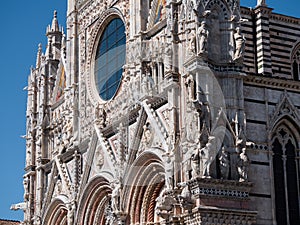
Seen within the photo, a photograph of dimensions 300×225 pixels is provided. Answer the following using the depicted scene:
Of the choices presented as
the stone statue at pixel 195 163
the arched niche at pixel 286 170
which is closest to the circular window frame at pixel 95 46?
the arched niche at pixel 286 170

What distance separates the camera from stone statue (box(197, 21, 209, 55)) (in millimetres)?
19703

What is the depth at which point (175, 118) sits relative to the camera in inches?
803

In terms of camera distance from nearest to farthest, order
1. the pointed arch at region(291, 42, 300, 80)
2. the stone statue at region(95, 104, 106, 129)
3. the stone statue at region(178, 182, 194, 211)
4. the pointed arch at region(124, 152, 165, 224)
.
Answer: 1. the stone statue at region(178, 182, 194, 211)
2. the pointed arch at region(124, 152, 165, 224)
3. the pointed arch at region(291, 42, 300, 80)
4. the stone statue at region(95, 104, 106, 129)

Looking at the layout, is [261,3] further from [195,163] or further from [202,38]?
[195,163]

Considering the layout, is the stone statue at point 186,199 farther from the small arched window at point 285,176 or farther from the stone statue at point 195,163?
the small arched window at point 285,176

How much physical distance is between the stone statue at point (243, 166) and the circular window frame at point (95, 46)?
8052 millimetres

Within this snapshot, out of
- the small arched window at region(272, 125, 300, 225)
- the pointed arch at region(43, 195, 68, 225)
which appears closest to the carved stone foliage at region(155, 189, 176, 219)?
the small arched window at region(272, 125, 300, 225)

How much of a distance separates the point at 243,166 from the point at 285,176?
179 centimetres

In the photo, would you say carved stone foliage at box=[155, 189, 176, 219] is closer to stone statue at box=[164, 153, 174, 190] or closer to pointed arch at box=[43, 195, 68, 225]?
stone statue at box=[164, 153, 174, 190]

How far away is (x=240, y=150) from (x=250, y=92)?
186cm

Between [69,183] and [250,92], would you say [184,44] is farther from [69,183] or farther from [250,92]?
[69,183]

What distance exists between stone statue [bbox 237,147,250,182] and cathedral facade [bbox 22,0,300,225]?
0.09 ft

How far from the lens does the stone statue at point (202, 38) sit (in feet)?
64.6

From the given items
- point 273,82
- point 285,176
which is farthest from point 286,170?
point 273,82
